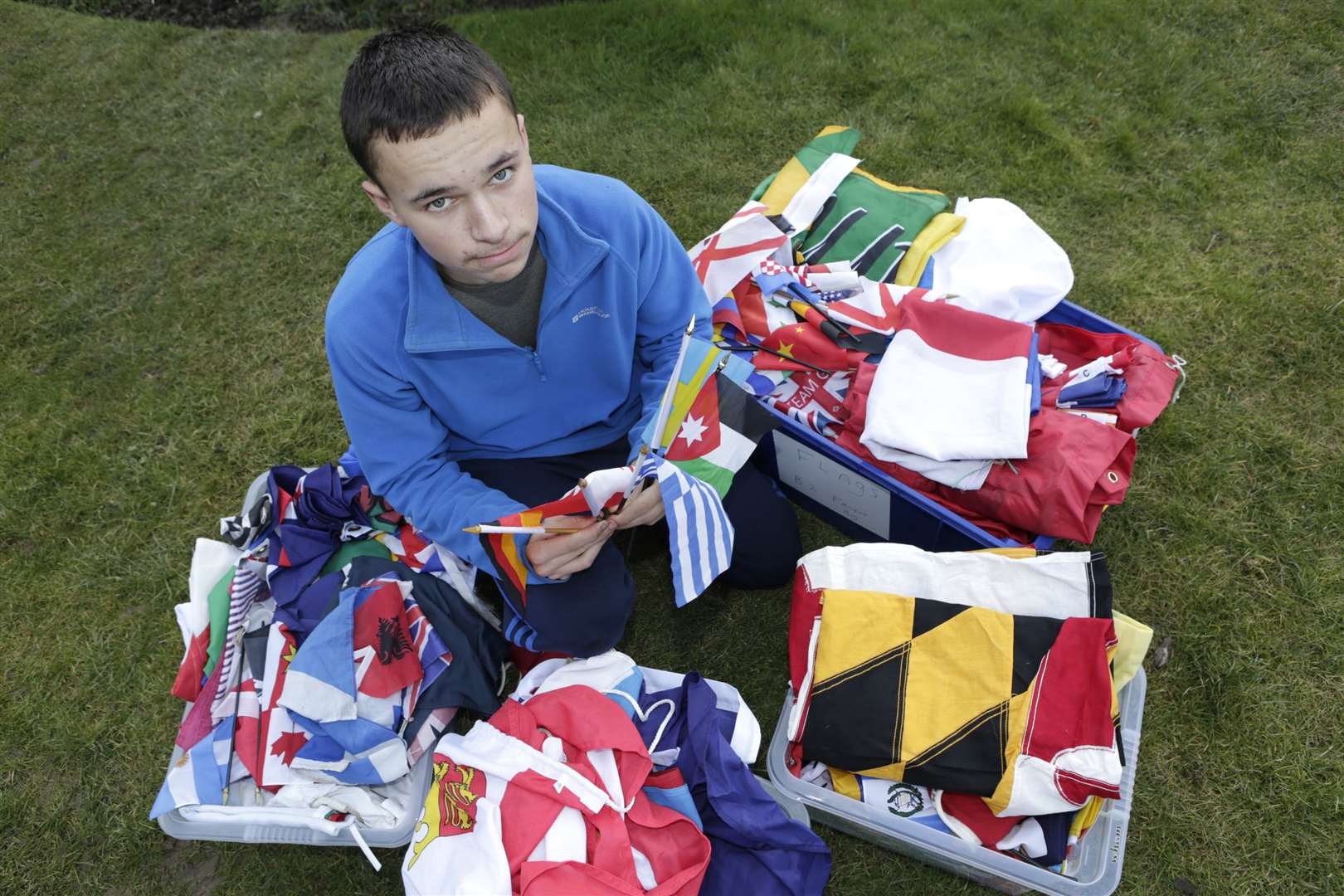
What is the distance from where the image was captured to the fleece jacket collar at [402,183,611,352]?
1.75m

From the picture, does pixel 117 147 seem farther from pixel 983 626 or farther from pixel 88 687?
pixel 983 626

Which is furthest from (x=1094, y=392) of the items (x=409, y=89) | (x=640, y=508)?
(x=409, y=89)

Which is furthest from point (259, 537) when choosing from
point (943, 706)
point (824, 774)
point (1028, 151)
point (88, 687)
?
point (1028, 151)

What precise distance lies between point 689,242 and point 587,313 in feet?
4.77

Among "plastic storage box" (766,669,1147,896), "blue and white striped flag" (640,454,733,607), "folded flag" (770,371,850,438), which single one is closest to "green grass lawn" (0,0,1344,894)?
"plastic storage box" (766,669,1147,896)

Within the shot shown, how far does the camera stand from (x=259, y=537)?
7.72ft

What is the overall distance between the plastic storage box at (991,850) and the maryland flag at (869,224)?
1.36 m

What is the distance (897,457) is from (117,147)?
12.8 feet

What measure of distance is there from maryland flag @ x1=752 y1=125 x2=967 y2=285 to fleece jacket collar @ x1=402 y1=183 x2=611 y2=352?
996mm

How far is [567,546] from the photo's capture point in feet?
5.89

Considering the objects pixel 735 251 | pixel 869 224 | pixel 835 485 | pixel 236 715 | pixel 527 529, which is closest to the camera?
pixel 527 529

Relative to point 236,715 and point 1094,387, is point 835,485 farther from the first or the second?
point 236,715

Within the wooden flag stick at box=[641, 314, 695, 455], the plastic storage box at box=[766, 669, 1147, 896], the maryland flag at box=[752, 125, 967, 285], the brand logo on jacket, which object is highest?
the brand logo on jacket

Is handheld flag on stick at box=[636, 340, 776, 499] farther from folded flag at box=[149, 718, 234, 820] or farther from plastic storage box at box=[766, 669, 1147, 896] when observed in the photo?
folded flag at box=[149, 718, 234, 820]
